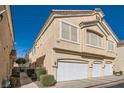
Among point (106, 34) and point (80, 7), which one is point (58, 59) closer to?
point (80, 7)

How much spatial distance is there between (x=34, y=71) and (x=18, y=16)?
311 cm

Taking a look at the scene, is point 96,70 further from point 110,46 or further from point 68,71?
point 68,71

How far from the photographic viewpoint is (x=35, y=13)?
11.4 metres

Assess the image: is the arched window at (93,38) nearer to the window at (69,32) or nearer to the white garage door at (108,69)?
the window at (69,32)

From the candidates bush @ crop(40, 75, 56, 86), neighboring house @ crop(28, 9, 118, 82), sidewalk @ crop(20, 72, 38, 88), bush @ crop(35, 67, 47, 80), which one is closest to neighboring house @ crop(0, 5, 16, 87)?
sidewalk @ crop(20, 72, 38, 88)

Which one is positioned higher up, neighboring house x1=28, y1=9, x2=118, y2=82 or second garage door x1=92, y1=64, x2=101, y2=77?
neighboring house x1=28, y1=9, x2=118, y2=82

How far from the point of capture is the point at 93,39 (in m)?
15.6

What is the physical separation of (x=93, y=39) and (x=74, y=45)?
63.9 inches

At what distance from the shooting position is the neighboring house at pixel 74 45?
1248cm

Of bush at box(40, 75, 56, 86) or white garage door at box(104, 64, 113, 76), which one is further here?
white garage door at box(104, 64, 113, 76)

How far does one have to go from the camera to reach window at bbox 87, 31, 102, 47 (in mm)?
15688

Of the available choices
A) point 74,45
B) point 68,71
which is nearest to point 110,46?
point 74,45

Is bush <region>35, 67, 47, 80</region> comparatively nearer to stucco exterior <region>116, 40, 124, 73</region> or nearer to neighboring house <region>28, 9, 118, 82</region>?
neighboring house <region>28, 9, 118, 82</region>

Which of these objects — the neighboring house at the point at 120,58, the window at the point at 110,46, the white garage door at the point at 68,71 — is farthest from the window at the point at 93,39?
the neighboring house at the point at 120,58
